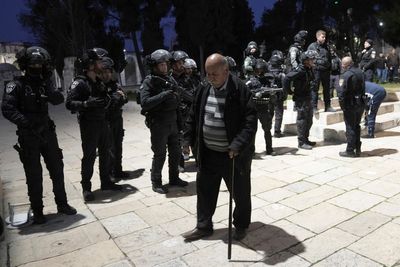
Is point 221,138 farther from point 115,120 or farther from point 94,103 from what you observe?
point 115,120

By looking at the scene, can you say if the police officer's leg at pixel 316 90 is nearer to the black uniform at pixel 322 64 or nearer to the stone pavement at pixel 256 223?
the black uniform at pixel 322 64

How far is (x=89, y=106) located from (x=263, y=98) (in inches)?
121

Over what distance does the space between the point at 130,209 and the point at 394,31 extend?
21.8 meters

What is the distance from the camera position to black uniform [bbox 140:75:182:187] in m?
4.78

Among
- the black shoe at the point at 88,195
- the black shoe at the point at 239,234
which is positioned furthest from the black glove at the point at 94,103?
the black shoe at the point at 239,234

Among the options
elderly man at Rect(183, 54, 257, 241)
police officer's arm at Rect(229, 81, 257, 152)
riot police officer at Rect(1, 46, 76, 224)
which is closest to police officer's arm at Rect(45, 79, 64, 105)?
riot police officer at Rect(1, 46, 76, 224)

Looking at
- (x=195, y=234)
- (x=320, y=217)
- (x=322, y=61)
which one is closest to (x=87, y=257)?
(x=195, y=234)

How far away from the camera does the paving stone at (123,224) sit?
4020 mm

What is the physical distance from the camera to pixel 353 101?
6.38 metres

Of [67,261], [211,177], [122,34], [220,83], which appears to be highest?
[122,34]

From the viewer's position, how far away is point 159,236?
12.7 ft

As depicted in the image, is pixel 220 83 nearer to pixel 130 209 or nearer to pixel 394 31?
pixel 130 209

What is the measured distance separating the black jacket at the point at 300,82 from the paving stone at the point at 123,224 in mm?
4110

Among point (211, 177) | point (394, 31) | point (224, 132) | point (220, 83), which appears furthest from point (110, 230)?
point (394, 31)
